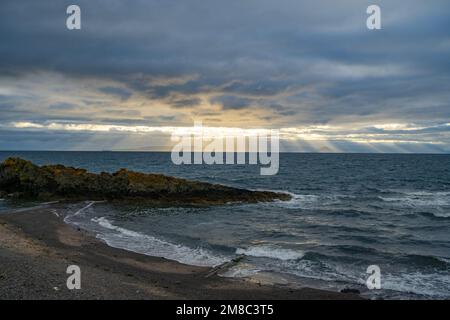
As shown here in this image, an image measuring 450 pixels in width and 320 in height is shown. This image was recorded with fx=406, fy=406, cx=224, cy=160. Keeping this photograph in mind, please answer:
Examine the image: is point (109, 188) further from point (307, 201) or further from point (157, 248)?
point (157, 248)

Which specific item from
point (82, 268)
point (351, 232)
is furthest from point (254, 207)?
point (82, 268)

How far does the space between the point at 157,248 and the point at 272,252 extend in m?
5.89

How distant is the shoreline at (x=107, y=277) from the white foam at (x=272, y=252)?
3720 millimetres

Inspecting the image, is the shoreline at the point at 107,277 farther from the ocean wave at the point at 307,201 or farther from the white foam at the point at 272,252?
the ocean wave at the point at 307,201

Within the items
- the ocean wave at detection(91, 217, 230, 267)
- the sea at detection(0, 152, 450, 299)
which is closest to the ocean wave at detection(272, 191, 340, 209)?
the sea at detection(0, 152, 450, 299)

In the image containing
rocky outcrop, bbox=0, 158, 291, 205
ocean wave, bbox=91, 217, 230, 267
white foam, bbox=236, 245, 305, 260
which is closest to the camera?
ocean wave, bbox=91, 217, 230, 267

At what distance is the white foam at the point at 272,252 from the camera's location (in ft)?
63.4

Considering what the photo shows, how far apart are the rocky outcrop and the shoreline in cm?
1756

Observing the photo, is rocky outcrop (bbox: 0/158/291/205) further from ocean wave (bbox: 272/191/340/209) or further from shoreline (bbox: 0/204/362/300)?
shoreline (bbox: 0/204/362/300)

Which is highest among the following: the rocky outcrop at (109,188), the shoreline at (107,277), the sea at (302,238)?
the rocky outcrop at (109,188)

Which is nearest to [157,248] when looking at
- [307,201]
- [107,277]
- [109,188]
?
[107,277]

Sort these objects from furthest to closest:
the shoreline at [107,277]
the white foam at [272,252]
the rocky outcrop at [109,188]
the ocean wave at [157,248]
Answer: the rocky outcrop at [109,188], the white foam at [272,252], the ocean wave at [157,248], the shoreline at [107,277]

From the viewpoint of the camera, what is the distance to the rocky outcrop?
38719 millimetres

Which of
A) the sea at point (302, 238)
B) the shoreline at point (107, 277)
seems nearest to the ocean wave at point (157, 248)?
the sea at point (302, 238)
